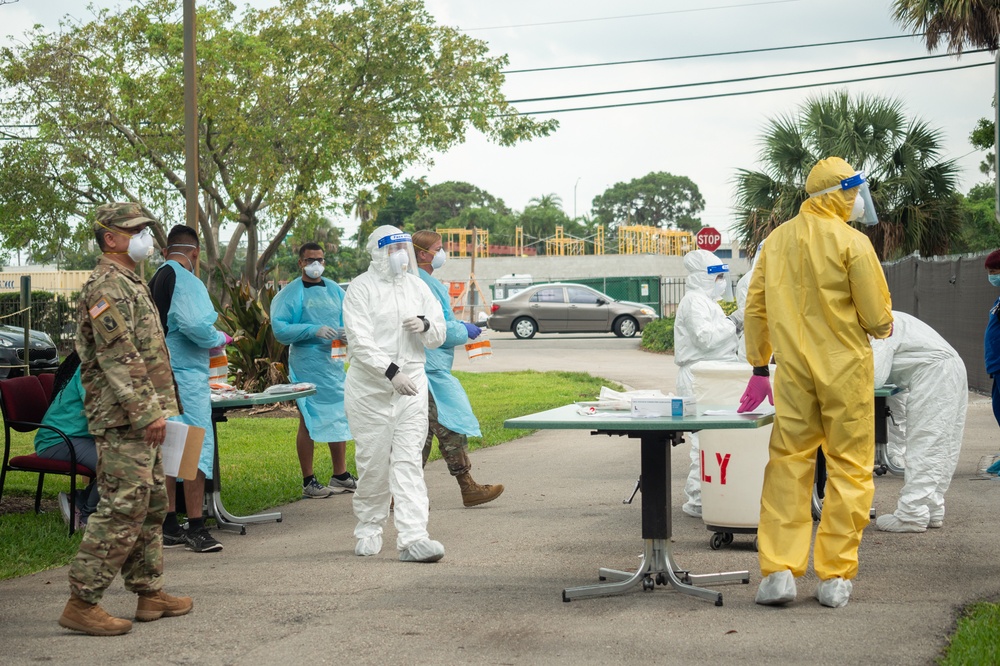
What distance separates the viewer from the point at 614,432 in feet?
18.5

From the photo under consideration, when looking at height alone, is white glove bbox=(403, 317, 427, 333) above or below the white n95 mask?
below

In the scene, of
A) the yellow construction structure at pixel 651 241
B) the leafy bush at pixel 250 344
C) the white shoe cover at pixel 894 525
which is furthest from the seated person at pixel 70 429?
the yellow construction structure at pixel 651 241

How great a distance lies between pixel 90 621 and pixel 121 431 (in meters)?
0.88

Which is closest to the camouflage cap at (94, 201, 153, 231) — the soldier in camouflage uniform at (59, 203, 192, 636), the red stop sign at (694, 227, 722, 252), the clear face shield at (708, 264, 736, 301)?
the soldier in camouflage uniform at (59, 203, 192, 636)

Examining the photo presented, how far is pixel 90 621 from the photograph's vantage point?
531cm

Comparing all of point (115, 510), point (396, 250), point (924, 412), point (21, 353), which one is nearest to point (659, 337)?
point (21, 353)

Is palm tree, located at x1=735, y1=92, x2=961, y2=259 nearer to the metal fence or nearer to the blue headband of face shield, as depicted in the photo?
the metal fence

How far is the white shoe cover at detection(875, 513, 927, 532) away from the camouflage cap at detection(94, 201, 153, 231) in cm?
489

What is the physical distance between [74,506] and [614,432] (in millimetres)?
4192

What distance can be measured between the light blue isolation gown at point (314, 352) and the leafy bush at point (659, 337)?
666 inches

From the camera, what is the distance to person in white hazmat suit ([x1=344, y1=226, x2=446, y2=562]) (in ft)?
22.3

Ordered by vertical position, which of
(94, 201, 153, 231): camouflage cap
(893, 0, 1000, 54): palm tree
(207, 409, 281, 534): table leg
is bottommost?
(207, 409, 281, 534): table leg

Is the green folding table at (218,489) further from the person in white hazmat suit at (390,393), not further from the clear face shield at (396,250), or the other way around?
the clear face shield at (396,250)

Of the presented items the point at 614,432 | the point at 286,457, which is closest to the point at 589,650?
the point at 614,432
